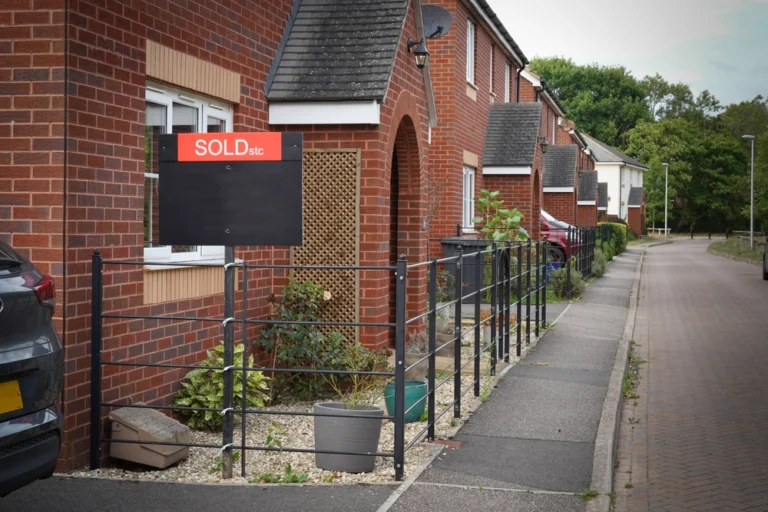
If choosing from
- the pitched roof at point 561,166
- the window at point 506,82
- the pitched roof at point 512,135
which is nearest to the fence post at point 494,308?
the pitched roof at point 512,135

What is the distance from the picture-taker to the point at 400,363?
6340 mm

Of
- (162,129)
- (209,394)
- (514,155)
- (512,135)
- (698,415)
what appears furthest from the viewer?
(512,135)

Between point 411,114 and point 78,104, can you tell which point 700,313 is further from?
point 78,104

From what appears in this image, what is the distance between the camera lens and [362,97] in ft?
31.6

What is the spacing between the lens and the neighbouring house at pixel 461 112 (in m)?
19.3

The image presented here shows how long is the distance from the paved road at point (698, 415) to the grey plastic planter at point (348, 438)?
1758mm

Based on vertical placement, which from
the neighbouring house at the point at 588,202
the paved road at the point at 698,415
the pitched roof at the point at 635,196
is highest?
the pitched roof at the point at 635,196

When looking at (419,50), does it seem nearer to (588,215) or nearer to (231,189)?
(231,189)

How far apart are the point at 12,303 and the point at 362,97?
5.71m

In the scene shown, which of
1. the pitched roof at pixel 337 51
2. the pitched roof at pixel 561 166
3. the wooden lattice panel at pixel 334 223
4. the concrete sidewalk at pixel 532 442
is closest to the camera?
the concrete sidewalk at pixel 532 442

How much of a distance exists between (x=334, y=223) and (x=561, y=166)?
91.5ft

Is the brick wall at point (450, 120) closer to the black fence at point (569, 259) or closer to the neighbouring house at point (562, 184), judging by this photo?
the black fence at point (569, 259)

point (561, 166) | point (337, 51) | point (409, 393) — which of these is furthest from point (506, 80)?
point (409, 393)

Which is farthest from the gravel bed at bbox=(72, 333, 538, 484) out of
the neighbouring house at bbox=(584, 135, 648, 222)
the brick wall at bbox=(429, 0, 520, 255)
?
the neighbouring house at bbox=(584, 135, 648, 222)
